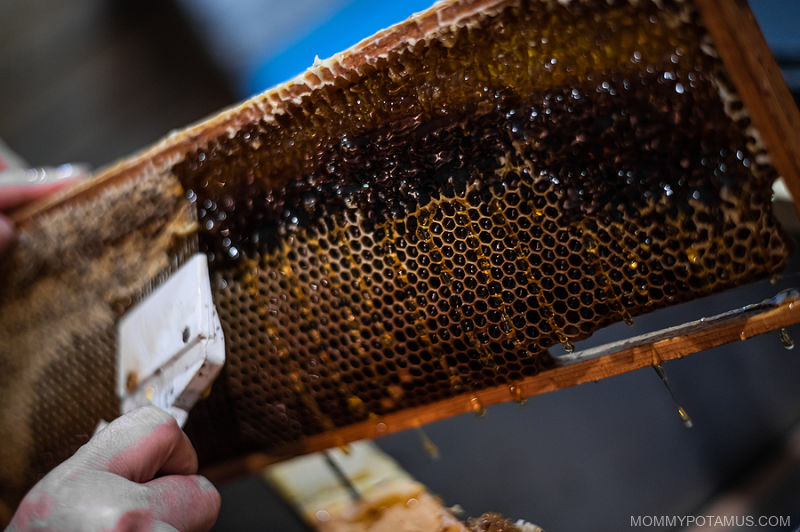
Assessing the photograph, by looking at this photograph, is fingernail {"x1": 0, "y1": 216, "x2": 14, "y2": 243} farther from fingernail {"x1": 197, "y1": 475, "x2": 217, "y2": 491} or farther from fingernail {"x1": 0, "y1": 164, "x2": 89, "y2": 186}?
fingernail {"x1": 197, "y1": 475, "x2": 217, "y2": 491}

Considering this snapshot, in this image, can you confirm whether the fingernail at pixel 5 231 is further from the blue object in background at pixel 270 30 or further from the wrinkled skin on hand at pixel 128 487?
the blue object in background at pixel 270 30

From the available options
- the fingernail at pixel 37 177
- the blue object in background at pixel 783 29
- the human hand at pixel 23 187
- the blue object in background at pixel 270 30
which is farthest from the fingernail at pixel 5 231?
the blue object in background at pixel 783 29

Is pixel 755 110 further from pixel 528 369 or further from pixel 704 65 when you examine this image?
pixel 528 369

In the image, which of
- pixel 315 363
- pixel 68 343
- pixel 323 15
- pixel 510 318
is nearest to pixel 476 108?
pixel 510 318

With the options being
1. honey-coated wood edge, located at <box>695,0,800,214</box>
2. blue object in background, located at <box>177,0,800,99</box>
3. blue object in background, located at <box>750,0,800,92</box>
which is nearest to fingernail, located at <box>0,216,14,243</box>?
blue object in background, located at <box>177,0,800,99</box>

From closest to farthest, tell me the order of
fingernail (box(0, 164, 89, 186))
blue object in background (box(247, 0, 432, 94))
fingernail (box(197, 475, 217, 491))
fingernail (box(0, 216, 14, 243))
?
fingernail (box(197, 475, 217, 491)) → fingernail (box(0, 216, 14, 243)) → fingernail (box(0, 164, 89, 186)) → blue object in background (box(247, 0, 432, 94))

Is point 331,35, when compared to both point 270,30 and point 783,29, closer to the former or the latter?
point 270,30

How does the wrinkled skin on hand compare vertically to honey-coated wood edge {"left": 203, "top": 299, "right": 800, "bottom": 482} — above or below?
above
